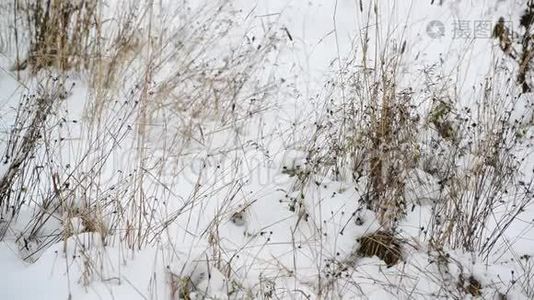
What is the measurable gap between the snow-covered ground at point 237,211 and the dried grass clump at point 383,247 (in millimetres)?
30

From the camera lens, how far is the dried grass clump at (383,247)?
2348 millimetres

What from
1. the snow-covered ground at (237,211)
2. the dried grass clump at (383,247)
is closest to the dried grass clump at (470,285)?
the snow-covered ground at (237,211)

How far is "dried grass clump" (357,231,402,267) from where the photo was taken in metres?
2.35

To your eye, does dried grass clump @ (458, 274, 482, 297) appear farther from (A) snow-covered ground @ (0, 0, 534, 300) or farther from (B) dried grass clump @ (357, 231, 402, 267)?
(B) dried grass clump @ (357, 231, 402, 267)

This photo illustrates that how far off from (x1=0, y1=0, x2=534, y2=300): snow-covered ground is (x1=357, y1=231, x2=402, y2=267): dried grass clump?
0.03 m

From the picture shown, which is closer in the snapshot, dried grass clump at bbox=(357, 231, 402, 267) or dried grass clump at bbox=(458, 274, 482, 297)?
dried grass clump at bbox=(458, 274, 482, 297)

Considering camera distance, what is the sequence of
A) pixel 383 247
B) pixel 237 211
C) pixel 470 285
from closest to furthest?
pixel 470 285, pixel 383 247, pixel 237 211

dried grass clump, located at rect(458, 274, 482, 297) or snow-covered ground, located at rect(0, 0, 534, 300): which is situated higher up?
snow-covered ground, located at rect(0, 0, 534, 300)

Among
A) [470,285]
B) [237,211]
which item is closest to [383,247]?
[470,285]

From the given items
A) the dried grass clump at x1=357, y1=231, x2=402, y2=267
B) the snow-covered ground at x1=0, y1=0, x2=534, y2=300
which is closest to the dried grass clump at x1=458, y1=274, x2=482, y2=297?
the snow-covered ground at x1=0, y1=0, x2=534, y2=300

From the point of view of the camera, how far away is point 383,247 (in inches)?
93.8

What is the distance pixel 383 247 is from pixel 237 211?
65 cm

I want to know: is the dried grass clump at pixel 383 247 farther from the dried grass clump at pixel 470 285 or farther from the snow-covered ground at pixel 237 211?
the dried grass clump at pixel 470 285

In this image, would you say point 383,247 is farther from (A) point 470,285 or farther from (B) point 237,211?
(B) point 237,211
